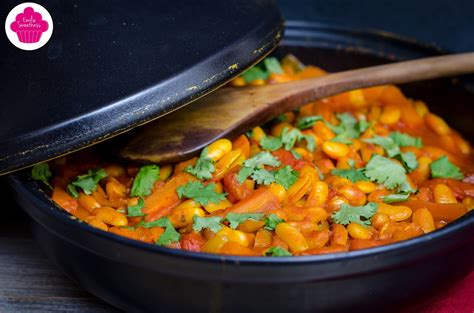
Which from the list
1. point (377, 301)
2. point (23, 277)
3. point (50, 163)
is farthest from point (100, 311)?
point (377, 301)

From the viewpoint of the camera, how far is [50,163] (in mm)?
1957

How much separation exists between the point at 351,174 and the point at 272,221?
0.41 meters

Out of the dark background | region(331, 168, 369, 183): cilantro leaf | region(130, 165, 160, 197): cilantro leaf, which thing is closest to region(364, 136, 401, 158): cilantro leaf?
region(331, 168, 369, 183): cilantro leaf

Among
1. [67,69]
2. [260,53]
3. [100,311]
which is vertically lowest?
[100,311]

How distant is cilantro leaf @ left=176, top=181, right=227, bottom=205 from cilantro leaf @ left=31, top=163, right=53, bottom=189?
0.39 metres

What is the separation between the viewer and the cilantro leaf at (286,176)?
71.7 inches

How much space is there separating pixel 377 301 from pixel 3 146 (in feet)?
3.25

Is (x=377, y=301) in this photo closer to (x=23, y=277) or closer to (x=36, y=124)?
(x=36, y=124)

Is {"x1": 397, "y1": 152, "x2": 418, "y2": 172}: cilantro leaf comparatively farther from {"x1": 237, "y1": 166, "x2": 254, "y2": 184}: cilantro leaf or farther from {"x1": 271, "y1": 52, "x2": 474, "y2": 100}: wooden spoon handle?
{"x1": 237, "y1": 166, "x2": 254, "y2": 184}: cilantro leaf

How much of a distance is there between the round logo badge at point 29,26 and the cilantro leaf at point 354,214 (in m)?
0.89

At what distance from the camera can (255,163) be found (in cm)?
189

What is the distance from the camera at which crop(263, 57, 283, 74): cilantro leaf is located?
2.54m

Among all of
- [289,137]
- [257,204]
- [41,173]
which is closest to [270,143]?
[289,137]

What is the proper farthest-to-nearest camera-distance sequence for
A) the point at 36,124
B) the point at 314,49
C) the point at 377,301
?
the point at 314,49 < the point at 36,124 < the point at 377,301
